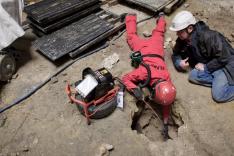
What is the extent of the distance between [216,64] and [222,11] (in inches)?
69.8

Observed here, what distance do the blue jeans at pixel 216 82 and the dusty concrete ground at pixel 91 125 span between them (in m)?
0.08

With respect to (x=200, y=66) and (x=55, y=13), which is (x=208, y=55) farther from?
(x=55, y=13)

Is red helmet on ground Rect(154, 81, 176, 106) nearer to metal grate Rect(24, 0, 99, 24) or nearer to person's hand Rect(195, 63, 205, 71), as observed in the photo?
person's hand Rect(195, 63, 205, 71)

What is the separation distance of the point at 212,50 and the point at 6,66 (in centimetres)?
266

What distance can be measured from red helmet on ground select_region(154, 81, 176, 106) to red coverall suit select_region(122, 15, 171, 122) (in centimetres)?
20

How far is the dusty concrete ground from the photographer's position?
3.21 meters

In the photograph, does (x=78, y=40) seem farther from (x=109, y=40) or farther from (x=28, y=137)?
(x=28, y=137)

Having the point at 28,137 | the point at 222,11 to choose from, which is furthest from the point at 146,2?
the point at 28,137

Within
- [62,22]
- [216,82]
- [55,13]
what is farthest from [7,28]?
[216,82]

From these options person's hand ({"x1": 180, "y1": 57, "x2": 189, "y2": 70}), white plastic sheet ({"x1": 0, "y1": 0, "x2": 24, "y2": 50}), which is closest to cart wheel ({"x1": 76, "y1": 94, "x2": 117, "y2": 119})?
person's hand ({"x1": 180, "y1": 57, "x2": 189, "y2": 70})

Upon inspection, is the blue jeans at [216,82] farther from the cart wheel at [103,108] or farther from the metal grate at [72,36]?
the metal grate at [72,36]

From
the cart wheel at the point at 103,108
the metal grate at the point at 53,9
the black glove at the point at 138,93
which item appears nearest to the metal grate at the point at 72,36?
the metal grate at the point at 53,9

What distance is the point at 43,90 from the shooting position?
3855mm

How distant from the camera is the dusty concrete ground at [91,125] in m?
3.21
